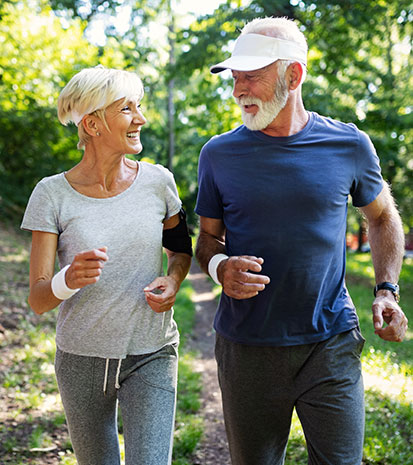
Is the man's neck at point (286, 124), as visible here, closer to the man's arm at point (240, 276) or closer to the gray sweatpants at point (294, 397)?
the man's arm at point (240, 276)

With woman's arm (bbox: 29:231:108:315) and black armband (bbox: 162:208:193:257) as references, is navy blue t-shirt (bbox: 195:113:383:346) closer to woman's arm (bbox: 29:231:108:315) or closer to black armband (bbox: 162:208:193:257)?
black armband (bbox: 162:208:193:257)

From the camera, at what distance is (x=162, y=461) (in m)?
2.56

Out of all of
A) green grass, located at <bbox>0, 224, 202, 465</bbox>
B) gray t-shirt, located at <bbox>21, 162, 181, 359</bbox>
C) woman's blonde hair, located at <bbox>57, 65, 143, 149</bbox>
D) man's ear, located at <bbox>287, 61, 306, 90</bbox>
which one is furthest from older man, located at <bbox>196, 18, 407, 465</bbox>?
green grass, located at <bbox>0, 224, 202, 465</bbox>

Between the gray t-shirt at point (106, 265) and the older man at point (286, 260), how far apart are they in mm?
347

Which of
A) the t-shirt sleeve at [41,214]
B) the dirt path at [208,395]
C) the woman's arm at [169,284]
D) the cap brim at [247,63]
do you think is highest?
the cap brim at [247,63]

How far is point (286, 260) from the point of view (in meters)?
2.70

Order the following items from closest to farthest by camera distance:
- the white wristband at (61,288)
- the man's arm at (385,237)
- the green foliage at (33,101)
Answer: the white wristband at (61,288) → the man's arm at (385,237) → the green foliage at (33,101)

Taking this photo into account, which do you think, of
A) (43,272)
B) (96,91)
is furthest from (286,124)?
(43,272)

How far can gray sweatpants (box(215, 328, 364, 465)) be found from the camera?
2.64m

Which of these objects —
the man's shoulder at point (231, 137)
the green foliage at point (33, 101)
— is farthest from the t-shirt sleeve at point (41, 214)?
the green foliage at point (33, 101)

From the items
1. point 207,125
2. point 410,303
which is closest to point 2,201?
point 207,125

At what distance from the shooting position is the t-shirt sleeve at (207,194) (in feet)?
9.53

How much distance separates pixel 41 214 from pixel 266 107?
115 centimetres

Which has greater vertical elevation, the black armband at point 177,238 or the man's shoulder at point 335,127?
the man's shoulder at point 335,127
